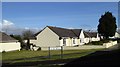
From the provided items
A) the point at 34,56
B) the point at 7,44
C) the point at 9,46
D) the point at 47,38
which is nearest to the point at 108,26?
the point at 47,38

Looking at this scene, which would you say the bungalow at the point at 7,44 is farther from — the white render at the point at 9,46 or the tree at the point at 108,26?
the tree at the point at 108,26

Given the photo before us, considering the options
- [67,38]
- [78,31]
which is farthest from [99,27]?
[67,38]

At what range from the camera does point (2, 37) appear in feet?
142

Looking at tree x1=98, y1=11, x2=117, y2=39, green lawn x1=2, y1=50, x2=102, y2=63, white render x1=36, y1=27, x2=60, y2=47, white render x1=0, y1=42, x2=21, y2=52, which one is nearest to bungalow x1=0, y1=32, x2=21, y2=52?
white render x1=0, y1=42, x2=21, y2=52

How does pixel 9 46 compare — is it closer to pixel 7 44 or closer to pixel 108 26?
pixel 7 44

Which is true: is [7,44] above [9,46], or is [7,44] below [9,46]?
above

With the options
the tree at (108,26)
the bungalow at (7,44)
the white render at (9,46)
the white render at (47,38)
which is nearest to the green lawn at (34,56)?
the white render at (9,46)

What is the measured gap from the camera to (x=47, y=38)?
5225 centimetres

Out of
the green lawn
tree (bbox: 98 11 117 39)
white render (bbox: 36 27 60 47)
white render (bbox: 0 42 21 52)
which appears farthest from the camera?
tree (bbox: 98 11 117 39)

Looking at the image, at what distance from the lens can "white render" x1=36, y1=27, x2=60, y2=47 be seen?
51.4m

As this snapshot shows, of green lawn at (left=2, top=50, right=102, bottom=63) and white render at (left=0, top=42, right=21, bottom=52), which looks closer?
green lawn at (left=2, top=50, right=102, bottom=63)

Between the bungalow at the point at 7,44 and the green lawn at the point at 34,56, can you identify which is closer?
the green lawn at the point at 34,56

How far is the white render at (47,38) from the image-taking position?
51438 millimetres

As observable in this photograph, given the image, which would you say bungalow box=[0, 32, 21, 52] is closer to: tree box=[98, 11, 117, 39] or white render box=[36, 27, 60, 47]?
white render box=[36, 27, 60, 47]
